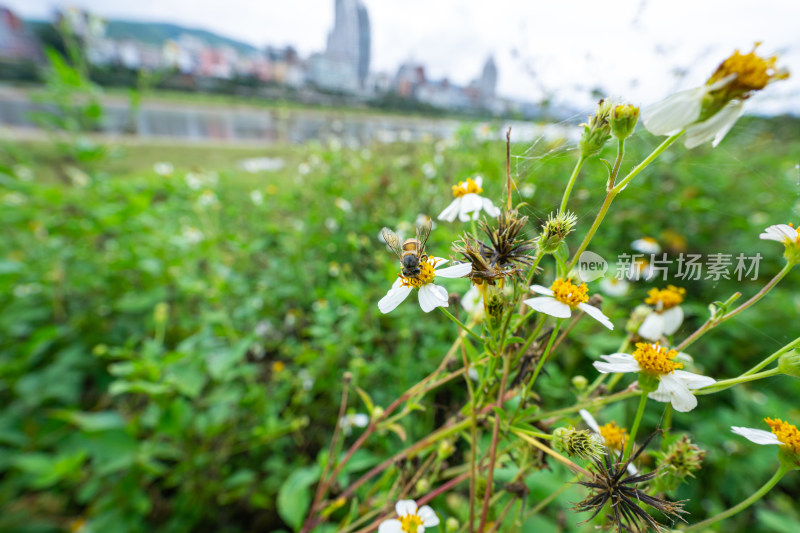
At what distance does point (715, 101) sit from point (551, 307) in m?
0.19

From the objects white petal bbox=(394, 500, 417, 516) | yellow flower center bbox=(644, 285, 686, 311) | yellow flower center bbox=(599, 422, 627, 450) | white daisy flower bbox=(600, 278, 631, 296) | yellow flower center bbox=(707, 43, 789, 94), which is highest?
yellow flower center bbox=(707, 43, 789, 94)

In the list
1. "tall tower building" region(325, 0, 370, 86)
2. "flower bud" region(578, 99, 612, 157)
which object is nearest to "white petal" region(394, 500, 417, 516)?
"flower bud" region(578, 99, 612, 157)

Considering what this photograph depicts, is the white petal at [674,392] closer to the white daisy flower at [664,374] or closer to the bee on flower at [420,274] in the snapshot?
the white daisy flower at [664,374]

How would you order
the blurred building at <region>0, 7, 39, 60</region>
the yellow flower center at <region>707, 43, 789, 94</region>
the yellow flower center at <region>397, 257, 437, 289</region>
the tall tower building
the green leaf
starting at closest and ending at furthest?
the yellow flower center at <region>707, 43, 789, 94</region>
the yellow flower center at <region>397, 257, 437, 289</region>
the green leaf
the tall tower building
the blurred building at <region>0, 7, 39, 60</region>

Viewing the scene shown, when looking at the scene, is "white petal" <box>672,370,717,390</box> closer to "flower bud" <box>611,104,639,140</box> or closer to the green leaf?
"flower bud" <box>611,104,639,140</box>

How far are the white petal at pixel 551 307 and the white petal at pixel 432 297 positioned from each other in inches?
3.0

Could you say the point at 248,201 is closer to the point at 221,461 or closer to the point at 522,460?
the point at 221,461

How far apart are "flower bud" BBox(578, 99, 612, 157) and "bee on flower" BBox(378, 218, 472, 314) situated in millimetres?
160

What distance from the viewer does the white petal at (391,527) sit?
0.38m

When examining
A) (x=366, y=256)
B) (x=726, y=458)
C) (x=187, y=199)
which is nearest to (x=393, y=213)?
(x=366, y=256)

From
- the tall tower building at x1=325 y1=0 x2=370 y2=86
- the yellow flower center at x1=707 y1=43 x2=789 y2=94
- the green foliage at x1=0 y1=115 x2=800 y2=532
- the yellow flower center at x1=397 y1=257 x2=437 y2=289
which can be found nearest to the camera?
the yellow flower center at x1=707 y1=43 x2=789 y2=94

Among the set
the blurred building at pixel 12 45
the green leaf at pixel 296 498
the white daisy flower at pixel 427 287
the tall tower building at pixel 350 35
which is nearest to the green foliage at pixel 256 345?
the green leaf at pixel 296 498

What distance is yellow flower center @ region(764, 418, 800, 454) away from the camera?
0.33 meters

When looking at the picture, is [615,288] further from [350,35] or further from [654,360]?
[350,35]
